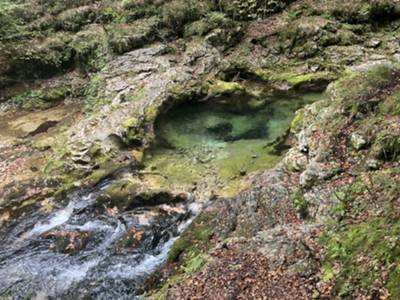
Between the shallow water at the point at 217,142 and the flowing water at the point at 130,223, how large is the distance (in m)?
0.03

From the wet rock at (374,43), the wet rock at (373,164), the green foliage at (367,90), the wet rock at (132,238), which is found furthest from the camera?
the wet rock at (374,43)

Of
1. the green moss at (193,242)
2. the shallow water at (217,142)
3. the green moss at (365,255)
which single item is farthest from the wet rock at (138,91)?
the green moss at (365,255)

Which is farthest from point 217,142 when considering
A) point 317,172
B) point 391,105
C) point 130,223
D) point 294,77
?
point 391,105

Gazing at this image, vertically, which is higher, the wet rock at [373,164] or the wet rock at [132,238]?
the wet rock at [373,164]

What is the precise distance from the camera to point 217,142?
13070mm

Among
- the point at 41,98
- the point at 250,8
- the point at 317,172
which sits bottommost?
the point at 41,98

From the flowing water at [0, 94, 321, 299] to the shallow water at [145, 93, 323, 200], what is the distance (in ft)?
0.10

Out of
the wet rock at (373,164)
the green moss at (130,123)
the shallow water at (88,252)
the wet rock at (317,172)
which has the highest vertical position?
the wet rock at (373,164)

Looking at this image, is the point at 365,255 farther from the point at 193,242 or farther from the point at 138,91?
the point at 138,91

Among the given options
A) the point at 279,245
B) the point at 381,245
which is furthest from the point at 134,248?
the point at 381,245

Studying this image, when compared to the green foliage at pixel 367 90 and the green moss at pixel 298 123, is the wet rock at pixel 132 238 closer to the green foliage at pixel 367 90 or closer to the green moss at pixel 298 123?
the green moss at pixel 298 123

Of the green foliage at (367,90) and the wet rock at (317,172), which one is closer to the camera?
the wet rock at (317,172)

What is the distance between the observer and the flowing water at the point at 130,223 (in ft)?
28.7

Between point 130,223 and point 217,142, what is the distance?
14.1ft
